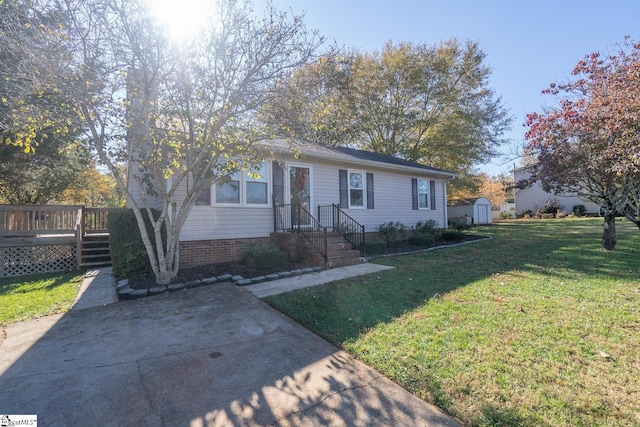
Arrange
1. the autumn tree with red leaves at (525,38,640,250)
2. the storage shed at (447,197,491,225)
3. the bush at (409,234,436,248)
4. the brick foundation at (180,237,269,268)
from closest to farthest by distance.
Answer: the autumn tree with red leaves at (525,38,640,250), the brick foundation at (180,237,269,268), the bush at (409,234,436,248), the storage shed at (447,197,491,225)

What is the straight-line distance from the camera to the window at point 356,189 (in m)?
10.6

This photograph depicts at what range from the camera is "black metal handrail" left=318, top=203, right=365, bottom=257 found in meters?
8.90

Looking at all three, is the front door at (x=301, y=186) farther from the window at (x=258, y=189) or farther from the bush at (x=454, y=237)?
the bush at (x=454, y=237)

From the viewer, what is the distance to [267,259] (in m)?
6.83

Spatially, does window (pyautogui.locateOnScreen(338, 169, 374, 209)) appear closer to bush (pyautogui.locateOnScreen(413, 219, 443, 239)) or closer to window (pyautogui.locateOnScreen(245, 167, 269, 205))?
bush (pyautogui.locateOnScreen(413, 219, 443, 239))

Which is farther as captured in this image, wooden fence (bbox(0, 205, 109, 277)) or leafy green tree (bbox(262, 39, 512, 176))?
leafy green tree (bbox(262, 39, 512, 176))

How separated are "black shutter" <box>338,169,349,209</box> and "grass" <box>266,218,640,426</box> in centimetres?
413

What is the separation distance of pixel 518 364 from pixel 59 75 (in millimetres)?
7081

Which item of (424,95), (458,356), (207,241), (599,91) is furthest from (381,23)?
(424,95)

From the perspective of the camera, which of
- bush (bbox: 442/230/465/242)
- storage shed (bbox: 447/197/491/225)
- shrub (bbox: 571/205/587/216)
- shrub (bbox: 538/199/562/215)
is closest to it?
bush (bbox: 442/230/465/242)

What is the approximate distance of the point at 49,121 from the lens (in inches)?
196

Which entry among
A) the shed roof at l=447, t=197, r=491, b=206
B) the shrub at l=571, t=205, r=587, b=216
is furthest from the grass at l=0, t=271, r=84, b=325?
the shrub at l=571, t=205, r=587, b=216

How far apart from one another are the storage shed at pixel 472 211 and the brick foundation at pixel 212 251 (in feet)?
58.5

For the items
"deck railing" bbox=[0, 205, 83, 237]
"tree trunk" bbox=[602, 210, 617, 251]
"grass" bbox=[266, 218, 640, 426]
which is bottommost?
"grass" bbox=[266, 218, 640, 426]
